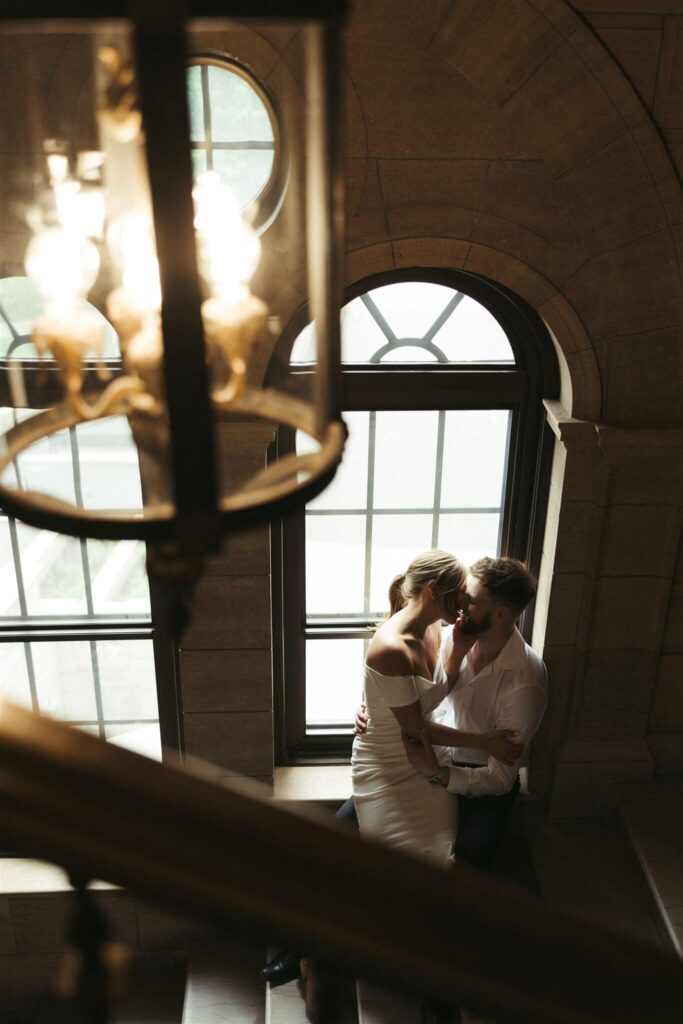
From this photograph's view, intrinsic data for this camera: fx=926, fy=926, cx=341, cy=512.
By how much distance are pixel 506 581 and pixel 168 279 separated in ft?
9.71

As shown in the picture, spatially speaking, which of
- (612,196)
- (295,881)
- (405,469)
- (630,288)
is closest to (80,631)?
(405,469)

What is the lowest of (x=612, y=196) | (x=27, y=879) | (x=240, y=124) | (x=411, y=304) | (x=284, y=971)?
(x=284, y=971)

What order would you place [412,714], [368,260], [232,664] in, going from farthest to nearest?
[232,664], [412,714], [368,260]

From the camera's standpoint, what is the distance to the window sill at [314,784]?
464 centimetres

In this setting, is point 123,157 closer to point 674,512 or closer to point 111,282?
point 111,282

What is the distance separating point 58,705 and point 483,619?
2233 millimetres

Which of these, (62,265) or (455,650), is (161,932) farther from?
(62,265)

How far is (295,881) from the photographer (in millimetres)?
677

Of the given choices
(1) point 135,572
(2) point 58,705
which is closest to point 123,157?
(1) point 135,572

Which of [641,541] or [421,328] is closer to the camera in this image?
[421,328]

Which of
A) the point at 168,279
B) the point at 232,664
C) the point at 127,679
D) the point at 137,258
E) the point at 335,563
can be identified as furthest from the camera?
the point at 127,679

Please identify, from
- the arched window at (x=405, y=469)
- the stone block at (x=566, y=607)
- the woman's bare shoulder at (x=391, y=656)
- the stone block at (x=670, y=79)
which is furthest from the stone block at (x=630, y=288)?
the woman's bare shoulder at (x=391, y=656)

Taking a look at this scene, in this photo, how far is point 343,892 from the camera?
0.69m

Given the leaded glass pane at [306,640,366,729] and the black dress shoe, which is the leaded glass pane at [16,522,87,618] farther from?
the black dress shoe
